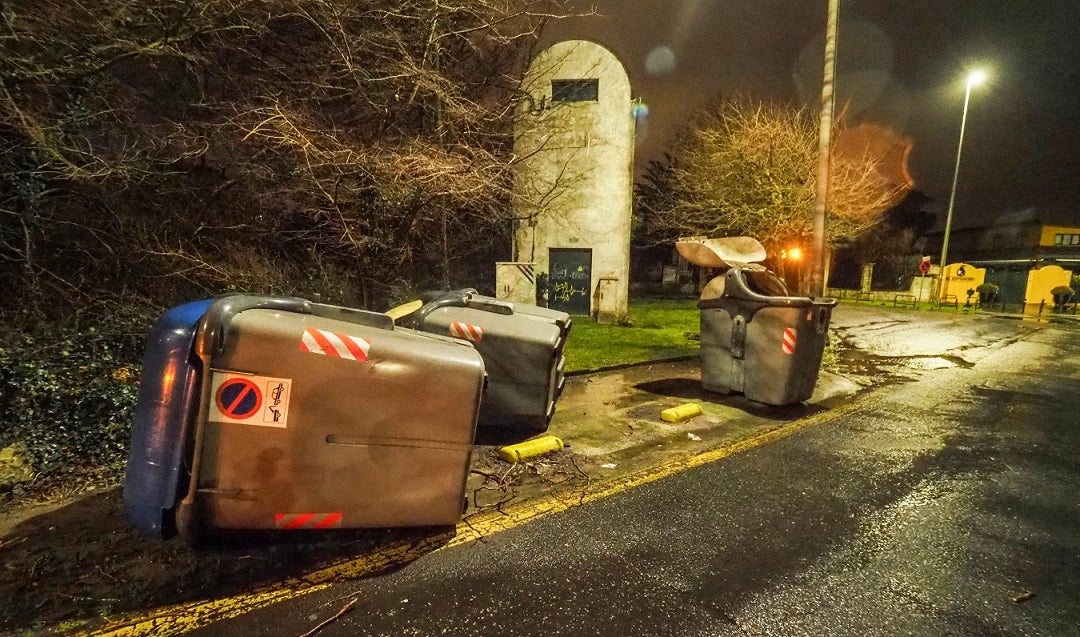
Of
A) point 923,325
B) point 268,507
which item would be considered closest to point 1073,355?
point 923,325

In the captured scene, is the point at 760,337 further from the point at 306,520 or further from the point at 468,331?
the point at 306,520

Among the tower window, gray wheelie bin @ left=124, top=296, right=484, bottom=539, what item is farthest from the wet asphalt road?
the tower window

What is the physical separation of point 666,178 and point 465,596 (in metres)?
26.6

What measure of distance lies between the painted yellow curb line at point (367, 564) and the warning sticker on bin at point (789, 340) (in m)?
2.29

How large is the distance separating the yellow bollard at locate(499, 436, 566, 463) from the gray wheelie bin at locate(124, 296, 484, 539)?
1286 millimetres

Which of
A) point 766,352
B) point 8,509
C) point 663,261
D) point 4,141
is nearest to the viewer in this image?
point 8,509

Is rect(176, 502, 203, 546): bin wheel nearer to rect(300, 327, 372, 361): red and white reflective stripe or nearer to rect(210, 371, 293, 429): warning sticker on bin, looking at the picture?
rect(210, 371, 293, 429): warning sticker on bin

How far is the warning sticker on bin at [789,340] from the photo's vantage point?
19.2ft

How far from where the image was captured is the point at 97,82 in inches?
214

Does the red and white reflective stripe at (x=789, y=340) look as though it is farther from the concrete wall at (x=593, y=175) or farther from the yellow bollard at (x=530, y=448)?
the concrete wall at (x=593, y=175)

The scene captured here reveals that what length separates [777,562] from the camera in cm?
286

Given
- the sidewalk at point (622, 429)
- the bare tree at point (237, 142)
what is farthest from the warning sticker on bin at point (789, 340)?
the bare tree at point (237, 142)

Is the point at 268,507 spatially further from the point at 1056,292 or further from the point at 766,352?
the point at 1056,292

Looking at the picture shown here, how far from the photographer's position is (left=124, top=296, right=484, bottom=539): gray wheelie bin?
8.38ft
